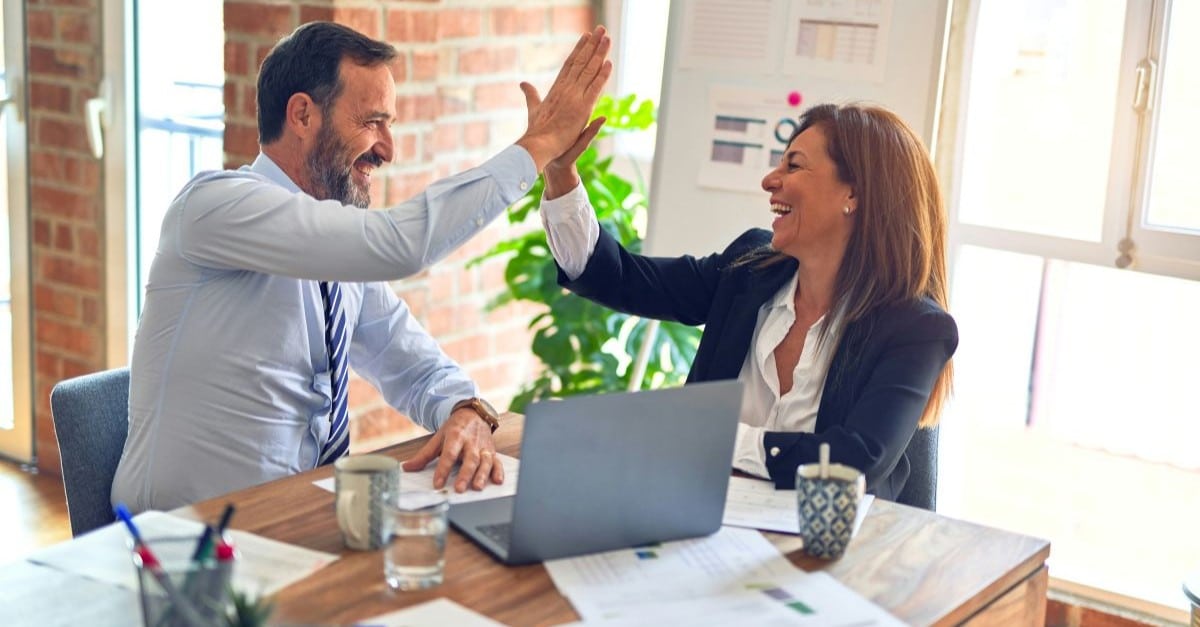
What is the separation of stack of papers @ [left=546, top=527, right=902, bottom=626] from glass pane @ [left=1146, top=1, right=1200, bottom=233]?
1629 millimetres

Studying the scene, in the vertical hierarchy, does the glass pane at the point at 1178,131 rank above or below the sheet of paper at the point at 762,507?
above

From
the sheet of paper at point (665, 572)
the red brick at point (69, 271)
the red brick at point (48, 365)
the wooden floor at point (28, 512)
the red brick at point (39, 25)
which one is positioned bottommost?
the wooden floor at point (28, 512)

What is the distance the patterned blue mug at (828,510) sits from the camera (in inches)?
64.3

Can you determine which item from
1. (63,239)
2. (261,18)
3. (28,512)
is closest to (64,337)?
(63,239)

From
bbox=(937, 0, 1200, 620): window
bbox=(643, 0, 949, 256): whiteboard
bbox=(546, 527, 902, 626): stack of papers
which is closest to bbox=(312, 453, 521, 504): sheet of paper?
bbox=(546, 527, 902, 626): stack of papers

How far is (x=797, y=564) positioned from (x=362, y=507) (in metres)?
0.51

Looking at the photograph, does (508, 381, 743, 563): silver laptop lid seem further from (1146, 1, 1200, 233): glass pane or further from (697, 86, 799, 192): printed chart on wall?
(1146, 1, 1200, 233): glass pane

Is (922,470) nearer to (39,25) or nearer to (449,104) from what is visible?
(449,104)

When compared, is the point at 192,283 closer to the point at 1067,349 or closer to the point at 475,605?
the point at 475,605

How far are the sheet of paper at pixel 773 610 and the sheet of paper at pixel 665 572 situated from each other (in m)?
0.02

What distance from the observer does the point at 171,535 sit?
61.2 inches

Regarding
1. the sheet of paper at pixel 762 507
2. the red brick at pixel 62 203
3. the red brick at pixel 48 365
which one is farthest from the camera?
the red brick at pixel 48 365

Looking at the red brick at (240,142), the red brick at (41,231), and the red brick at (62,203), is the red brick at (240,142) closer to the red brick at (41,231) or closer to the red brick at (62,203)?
the red brick at (62,203)

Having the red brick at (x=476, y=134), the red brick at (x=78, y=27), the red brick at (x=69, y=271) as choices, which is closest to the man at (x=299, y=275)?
the red brick at (x=476, y=134)
